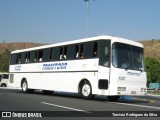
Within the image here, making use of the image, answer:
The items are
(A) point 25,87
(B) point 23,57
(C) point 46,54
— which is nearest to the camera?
(C) point 46,54

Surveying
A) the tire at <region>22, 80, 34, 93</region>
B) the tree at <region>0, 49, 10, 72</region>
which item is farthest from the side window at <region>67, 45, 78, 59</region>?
the tree at <region>0, 49, 10, 72</region>

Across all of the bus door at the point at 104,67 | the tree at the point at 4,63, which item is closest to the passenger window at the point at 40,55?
the bus door at the point at 104,67

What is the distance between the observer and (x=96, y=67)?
2042 cm

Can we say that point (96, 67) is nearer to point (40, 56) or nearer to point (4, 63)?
point (40, 56)

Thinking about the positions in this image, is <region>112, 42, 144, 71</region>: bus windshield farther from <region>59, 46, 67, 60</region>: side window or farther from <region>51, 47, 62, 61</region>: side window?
Result: <region>51, 47, 62, 61</region>: side window

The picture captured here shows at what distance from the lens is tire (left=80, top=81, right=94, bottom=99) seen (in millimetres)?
20844

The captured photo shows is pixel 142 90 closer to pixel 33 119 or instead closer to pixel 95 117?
pixel 95 117

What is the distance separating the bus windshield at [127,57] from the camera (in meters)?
19.8

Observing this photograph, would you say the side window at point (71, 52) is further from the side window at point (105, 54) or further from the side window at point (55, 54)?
the side window at point (105, 54)

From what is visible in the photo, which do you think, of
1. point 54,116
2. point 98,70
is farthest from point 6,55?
point 54,116

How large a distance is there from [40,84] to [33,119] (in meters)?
15.3

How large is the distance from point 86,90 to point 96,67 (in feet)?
5.27

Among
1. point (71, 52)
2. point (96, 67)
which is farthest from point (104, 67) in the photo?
point (71, 52)

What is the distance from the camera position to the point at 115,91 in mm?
19359
